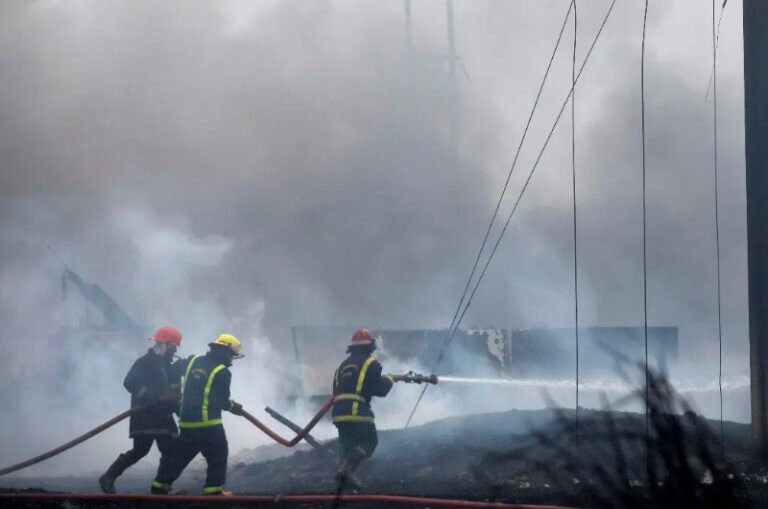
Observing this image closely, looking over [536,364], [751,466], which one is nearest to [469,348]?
[536,364]

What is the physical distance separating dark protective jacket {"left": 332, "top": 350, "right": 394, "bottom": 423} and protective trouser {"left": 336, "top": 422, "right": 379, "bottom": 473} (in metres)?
0.06

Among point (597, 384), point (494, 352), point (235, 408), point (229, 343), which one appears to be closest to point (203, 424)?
point (235, 408)

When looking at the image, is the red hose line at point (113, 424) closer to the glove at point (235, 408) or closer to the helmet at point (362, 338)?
the glove at point (235, 408)

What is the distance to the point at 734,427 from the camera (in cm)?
991

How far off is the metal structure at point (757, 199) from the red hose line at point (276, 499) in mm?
2643

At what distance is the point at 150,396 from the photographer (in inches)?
325

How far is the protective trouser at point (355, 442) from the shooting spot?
26.3 ft

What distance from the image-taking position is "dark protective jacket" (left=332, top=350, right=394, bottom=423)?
26.3ft

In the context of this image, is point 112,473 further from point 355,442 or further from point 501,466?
point 501,466

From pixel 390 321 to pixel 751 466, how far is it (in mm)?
17429

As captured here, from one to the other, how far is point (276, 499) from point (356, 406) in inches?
52.5

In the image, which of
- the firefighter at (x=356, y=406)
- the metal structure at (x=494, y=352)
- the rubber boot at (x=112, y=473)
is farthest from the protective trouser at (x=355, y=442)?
the metal structure at (x=494, y=352)

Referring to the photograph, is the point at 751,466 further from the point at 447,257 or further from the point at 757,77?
the point at 447,257

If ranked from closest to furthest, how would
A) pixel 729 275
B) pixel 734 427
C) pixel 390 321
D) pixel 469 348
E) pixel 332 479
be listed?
1. pixel 332 479
2. pixel 734 427
3. pixel 469 348
4. pixel 729 275
5. pixel 390 321
